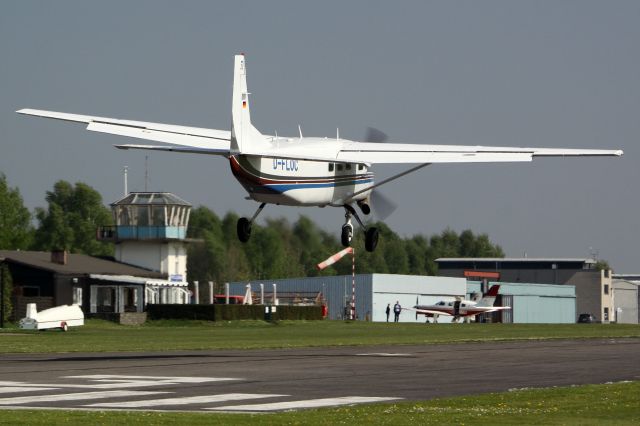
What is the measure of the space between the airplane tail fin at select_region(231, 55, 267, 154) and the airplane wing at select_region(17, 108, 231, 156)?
7.54 ft

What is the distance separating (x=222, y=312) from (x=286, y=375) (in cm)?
4962

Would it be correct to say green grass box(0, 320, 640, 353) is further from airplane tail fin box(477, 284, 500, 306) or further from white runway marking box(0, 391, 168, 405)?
airplane tail fin box(477, 284, 500, 306)

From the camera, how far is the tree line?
105750 millimetres

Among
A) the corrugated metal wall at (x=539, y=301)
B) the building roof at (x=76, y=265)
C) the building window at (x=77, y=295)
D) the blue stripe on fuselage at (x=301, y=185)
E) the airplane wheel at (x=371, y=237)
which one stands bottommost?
the corrugated metal wall at (x=539, y=301)

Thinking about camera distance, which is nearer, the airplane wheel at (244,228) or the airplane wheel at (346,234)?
the airplane wheel at (244,228)

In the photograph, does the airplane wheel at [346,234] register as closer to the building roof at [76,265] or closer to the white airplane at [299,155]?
the white airplane at [299,155]

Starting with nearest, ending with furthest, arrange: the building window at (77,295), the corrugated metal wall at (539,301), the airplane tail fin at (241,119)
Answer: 1. the airplane tail fin at (241,119)
2. the building window at (77,295)
3. the corrugated metal wall at (539,301)

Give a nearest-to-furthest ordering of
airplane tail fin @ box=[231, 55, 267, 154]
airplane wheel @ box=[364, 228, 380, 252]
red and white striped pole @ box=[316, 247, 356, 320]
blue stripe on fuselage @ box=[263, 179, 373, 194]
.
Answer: airplane tail fin @ box=[231, 55, 267, 154]
blue stripe on fuselage @ box=[263, 179, 373, 194]
airplane wheel @ box=[364, 228, 380, 252]
red and white striped pole @ box=[316, 247, 356, 320]

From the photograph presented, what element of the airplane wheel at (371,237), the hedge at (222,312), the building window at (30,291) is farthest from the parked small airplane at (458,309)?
→ the airplane wheel at (371,237)

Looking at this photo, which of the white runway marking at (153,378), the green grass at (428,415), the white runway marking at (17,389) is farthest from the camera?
the white runway marking at (153,378)

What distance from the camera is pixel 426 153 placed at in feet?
161

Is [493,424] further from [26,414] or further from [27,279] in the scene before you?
[27,279]

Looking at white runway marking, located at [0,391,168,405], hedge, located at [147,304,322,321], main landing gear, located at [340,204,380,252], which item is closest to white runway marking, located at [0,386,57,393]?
white runway marking, located at [0,391,168,405]

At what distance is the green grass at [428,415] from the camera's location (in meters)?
23.5
